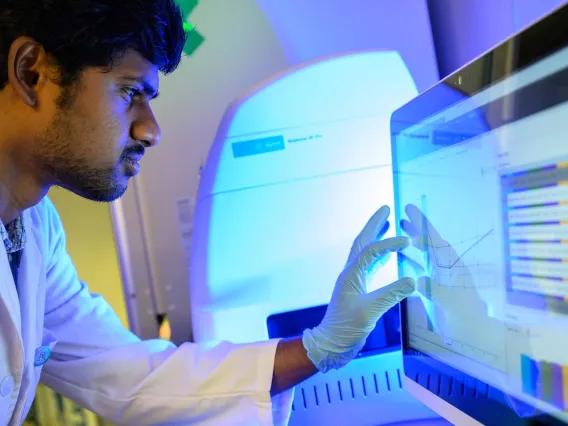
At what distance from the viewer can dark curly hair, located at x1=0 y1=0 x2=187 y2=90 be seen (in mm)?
646

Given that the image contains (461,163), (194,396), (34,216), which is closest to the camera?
(461,163)

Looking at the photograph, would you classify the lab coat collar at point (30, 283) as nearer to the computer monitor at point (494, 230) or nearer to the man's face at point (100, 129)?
the man's face at point (100, 129)

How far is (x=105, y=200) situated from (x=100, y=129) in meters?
0.13

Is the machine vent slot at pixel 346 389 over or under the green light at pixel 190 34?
under

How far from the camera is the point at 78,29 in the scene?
646 millimetres

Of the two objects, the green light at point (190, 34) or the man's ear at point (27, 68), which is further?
the green light at point (190, 34)

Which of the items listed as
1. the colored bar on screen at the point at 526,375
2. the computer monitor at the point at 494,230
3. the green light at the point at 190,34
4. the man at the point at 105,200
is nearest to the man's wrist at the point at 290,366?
the man at the point at 105,200

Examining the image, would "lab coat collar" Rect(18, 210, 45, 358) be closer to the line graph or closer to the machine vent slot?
the machine vent slot

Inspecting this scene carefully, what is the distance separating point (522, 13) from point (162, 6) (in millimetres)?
629

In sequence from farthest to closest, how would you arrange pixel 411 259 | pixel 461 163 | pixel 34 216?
1. pixel 34 216
2. pixel 411 259
3. pixel 461 163

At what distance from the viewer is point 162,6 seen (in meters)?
0.73

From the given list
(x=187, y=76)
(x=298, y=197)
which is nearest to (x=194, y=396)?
(x=298, y=197)

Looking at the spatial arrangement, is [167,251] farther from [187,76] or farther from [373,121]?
[373,121]

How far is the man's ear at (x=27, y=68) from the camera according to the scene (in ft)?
2.12
